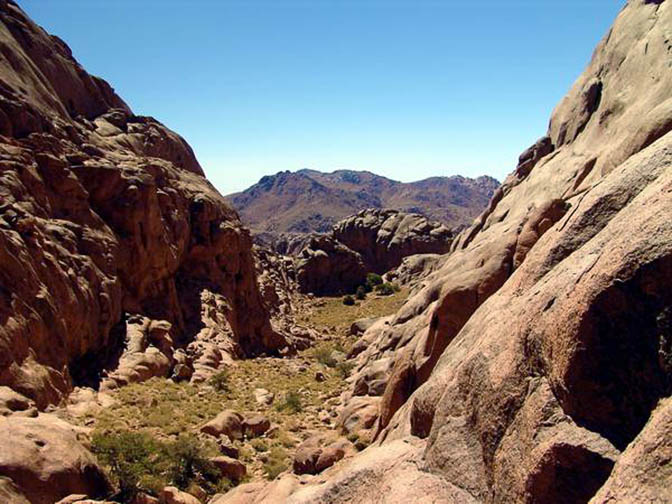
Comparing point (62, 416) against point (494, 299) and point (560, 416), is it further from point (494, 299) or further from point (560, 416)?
point (560, 416)

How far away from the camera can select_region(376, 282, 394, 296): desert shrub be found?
217 feet

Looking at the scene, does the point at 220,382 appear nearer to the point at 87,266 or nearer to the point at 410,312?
the point at 87,266

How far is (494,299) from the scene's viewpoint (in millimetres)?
9797

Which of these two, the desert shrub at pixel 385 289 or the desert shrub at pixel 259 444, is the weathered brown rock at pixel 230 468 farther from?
the desert shrub at pixel 385 289

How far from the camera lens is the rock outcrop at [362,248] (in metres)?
73.6

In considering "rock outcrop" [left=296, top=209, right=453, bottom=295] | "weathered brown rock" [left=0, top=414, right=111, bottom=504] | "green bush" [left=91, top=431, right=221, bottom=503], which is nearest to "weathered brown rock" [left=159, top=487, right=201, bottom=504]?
"green bush" [left=91, top=431, right=221, bottom=503]

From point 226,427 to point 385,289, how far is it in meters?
49.4

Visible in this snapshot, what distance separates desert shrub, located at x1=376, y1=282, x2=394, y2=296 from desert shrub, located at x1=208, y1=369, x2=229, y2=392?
134ft

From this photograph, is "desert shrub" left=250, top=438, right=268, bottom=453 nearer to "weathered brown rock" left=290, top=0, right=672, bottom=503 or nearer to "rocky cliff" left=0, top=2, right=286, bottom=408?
"rocky cliff" left=0, top=2, right=286, bottom=408

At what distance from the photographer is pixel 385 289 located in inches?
2630

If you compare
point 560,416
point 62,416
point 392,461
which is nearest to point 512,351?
point 560,416

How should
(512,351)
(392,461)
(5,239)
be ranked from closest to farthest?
1. (512,351)
2. (392,461)
3. (5,239)

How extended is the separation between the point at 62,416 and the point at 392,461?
45.3ft

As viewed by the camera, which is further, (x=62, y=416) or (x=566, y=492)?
(x=62, y=416)
